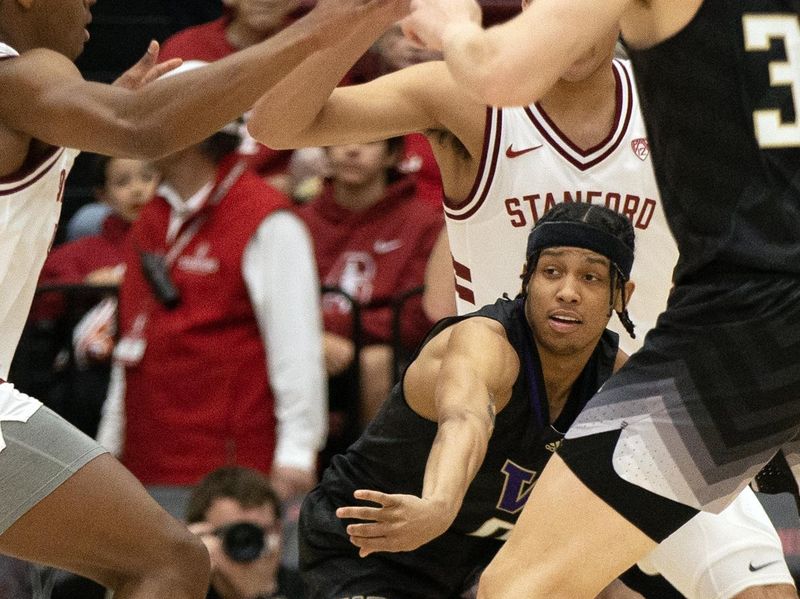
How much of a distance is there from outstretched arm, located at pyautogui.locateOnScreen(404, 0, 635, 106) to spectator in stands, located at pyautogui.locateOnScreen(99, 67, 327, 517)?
2.82m

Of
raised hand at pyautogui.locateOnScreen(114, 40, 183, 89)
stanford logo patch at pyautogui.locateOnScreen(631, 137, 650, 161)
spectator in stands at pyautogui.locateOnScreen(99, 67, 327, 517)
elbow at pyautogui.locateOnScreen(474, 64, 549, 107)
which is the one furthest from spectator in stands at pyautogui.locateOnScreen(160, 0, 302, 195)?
elbow at pyautogui.locateOnScreen(474, 64, 549, 107)

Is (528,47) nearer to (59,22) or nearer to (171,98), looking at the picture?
(171,98)

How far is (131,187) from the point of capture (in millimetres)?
7668

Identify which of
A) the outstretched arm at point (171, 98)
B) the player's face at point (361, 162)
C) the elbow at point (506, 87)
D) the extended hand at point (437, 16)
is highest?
the extended hand at point (437, 16)

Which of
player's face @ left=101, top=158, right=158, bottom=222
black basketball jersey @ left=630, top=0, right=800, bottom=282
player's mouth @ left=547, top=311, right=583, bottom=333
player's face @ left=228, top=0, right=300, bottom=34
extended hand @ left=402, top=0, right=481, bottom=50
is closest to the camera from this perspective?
black basketball jersey @ left=630, top=0, right=800, bottom=282

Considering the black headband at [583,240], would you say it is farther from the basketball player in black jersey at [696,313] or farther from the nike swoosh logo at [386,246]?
the nike swoosh logo at [386,246]

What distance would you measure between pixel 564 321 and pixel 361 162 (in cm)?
280

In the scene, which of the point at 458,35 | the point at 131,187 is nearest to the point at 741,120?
the point at 458,35

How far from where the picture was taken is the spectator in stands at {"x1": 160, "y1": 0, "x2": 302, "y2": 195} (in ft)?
23.6

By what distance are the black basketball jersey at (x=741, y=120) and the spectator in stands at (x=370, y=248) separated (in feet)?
9.88

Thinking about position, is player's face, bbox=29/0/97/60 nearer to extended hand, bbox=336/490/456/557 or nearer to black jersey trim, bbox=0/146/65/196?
black jersey trim, bbox=0/146/65/196

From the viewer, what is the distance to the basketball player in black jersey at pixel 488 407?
3.96m

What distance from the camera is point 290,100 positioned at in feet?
14.3

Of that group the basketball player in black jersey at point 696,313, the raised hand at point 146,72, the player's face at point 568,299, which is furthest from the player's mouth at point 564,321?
the raised hand at point 146,72
